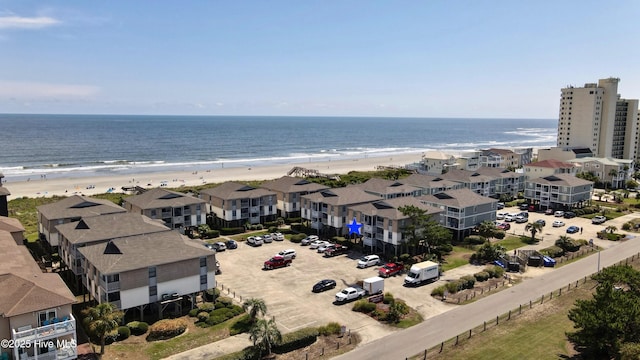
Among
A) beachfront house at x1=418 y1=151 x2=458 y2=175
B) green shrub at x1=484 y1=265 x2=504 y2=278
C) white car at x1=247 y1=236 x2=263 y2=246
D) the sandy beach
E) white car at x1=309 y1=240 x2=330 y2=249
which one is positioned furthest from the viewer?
beachfront house at x1=418 y1=151 x2=458 y2=175

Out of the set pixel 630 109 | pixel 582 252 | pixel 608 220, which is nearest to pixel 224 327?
pixel 582 252

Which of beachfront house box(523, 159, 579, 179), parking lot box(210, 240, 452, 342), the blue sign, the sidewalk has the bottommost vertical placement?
parking lot box(210, 240, 452, 342)

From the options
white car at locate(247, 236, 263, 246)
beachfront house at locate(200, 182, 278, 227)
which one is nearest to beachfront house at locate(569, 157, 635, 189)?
beachfront house at locate(200, 182, 278, 227)

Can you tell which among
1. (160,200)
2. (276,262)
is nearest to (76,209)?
(160,200)

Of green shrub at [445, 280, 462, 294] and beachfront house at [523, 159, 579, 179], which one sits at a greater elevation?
beachfront house at [523, 159, 579, 179]

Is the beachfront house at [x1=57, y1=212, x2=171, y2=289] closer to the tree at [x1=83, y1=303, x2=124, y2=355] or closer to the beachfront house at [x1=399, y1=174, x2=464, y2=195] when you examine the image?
the tree at [x1=83, y1=303, x2=124, y2=355]

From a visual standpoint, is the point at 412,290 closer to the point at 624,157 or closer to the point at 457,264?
the point at 457,264

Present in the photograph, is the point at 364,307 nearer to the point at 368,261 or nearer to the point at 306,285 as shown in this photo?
the point at 306,285
